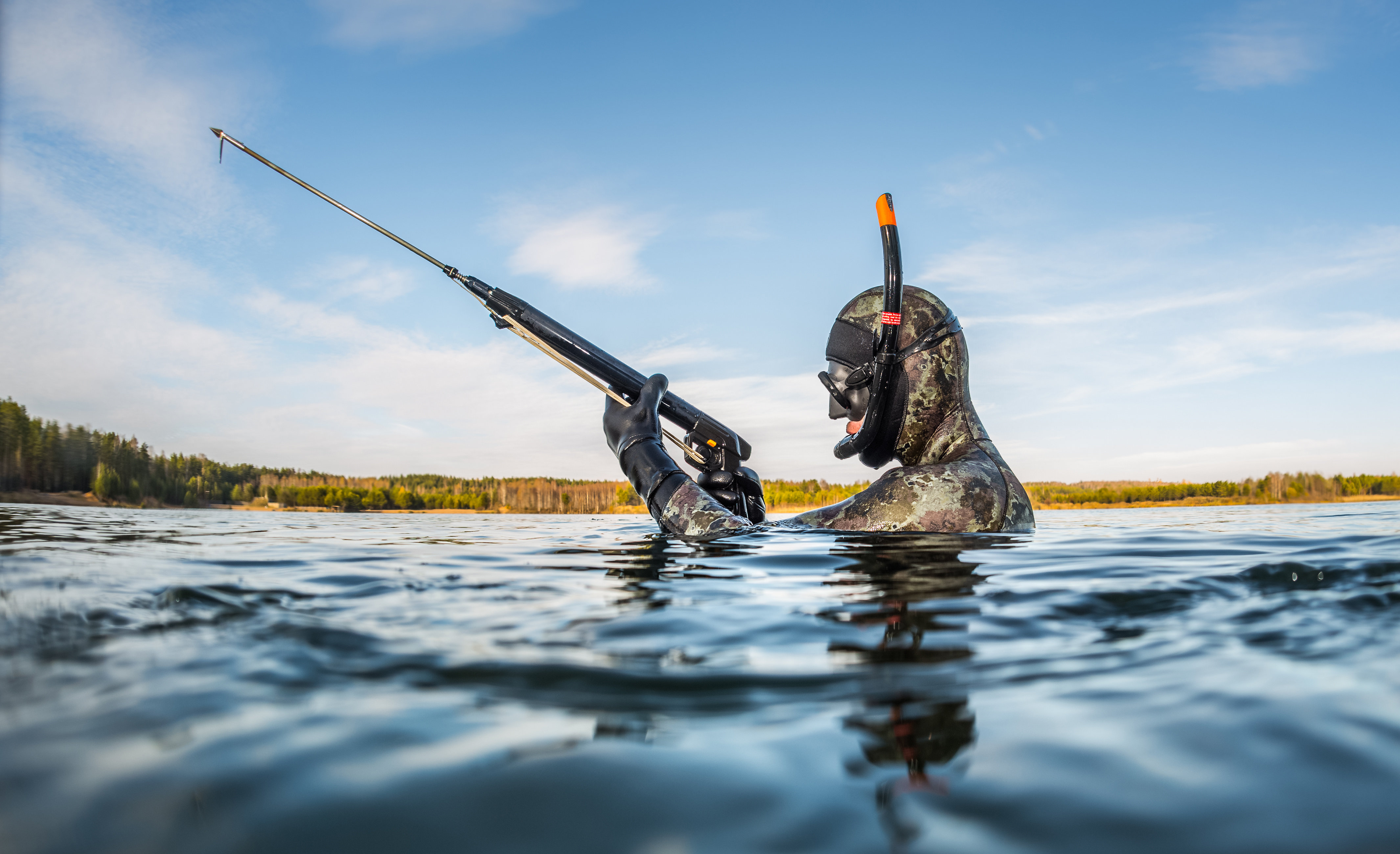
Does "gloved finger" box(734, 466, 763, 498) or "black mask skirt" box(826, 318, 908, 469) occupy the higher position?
"black mask skirt" box(826, 318, 908, 469)

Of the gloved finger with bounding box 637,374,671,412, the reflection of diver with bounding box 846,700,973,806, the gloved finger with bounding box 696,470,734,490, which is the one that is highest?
the gloved finger with bounding box 637,374,671,412

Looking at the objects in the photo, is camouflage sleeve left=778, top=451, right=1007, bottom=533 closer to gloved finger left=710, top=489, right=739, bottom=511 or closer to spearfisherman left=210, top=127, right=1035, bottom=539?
spearfisherman left=210, top=127, right=1035, bottom=539

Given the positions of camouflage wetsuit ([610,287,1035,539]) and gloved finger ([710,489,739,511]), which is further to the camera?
gloved finger ([710,489,739,511])

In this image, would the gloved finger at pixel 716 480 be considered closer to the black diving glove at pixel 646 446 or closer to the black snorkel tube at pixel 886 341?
the black diving glove at pixel 646 446

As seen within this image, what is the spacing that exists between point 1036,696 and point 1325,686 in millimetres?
684

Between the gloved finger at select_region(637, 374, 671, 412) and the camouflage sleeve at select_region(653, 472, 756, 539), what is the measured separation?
79 cm

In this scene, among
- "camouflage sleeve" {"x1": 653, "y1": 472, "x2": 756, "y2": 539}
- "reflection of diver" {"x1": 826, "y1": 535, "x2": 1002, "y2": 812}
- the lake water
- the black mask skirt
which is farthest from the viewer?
the black mask skirt

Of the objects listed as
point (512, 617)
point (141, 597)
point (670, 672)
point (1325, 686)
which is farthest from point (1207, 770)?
point (141, 597)

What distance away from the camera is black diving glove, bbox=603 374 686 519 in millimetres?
5523

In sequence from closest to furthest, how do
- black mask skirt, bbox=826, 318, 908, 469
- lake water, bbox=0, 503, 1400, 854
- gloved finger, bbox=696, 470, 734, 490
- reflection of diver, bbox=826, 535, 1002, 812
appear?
1. lake water, bbox=0, 503, 1400, 854
2. reflection of diver, bbox=826, 535, 1002, 812
3. black mask skirt, bbox=826, 318, 908, 469
4. gloved finger, bbox=696, 470, 734, 490

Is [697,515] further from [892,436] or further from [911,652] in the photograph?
[911,652]

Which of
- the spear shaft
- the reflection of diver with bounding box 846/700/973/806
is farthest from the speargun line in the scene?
the reflection of diver with bounding box 846/700/973/806

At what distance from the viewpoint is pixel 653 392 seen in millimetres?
6004

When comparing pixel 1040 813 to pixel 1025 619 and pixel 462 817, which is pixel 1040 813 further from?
pixel 1025 619
